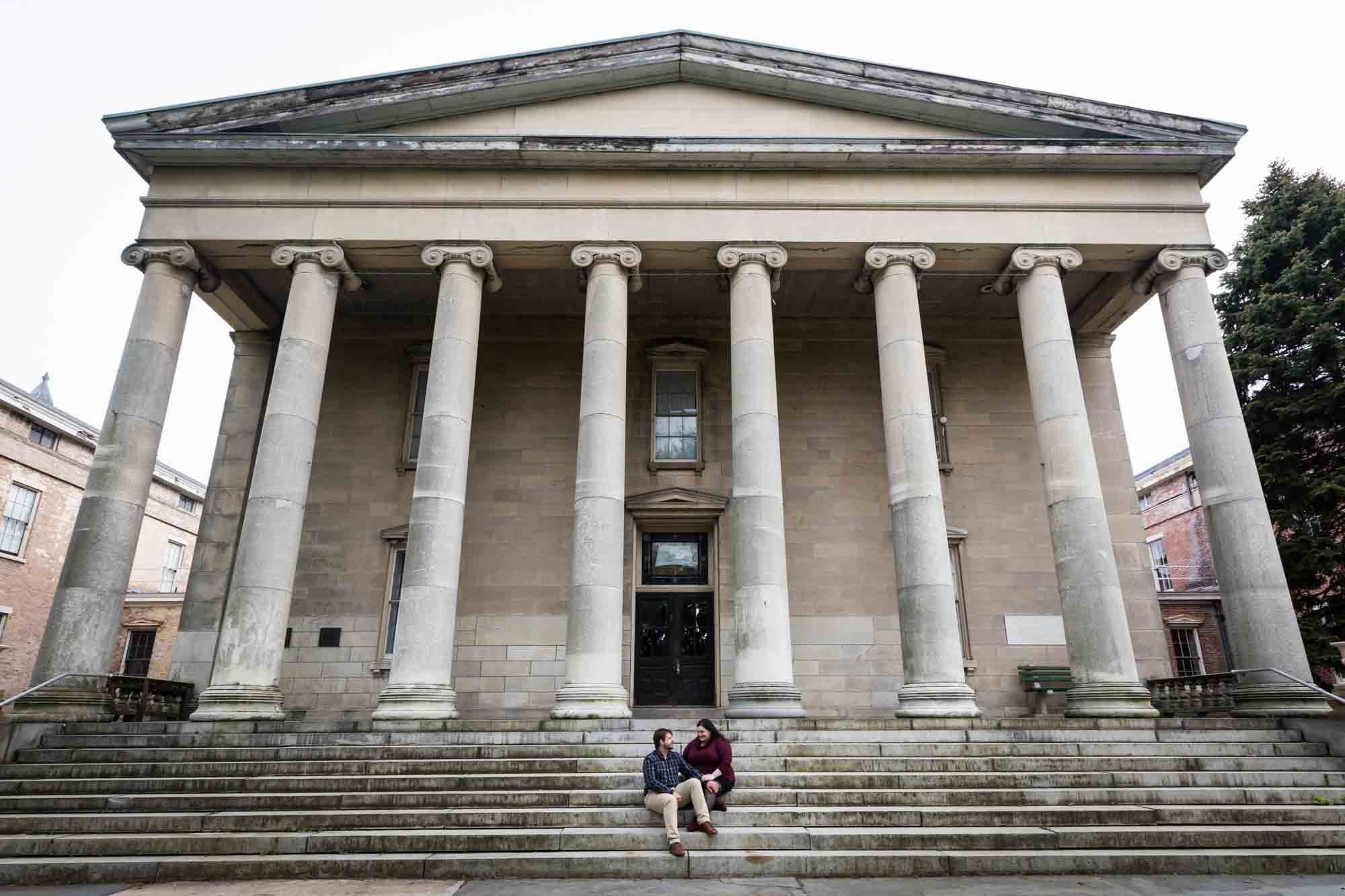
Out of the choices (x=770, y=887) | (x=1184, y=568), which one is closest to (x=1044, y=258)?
(x=770, y=887)

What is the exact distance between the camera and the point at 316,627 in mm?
18328

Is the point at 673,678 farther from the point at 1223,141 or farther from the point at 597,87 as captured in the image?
the point at 1223,141

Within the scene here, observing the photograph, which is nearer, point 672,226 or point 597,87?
point 672,226

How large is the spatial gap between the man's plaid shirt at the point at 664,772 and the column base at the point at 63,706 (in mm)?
9997

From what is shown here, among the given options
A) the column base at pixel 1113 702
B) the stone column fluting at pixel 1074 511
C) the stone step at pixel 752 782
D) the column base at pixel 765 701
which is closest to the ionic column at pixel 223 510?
the stone step at pixel 752 782

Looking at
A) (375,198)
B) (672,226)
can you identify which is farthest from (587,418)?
(375,198)

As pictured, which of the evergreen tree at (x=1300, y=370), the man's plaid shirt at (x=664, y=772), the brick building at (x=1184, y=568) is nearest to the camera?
the man's plaid shirt at (x=664, y=772)

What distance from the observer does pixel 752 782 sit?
10.4 metres

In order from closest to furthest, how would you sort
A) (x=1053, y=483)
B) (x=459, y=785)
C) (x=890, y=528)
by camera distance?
1. (x=459, y=785)
2. (x=1053, y=483)
3. (x=890, y=528)

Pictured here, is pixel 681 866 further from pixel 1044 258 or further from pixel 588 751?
pixel 1044 258

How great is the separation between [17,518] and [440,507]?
2742 cm

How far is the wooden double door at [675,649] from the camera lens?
1828cm

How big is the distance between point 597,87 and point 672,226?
399cm

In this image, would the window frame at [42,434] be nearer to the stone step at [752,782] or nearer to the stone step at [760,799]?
the stone step at [752,782]
